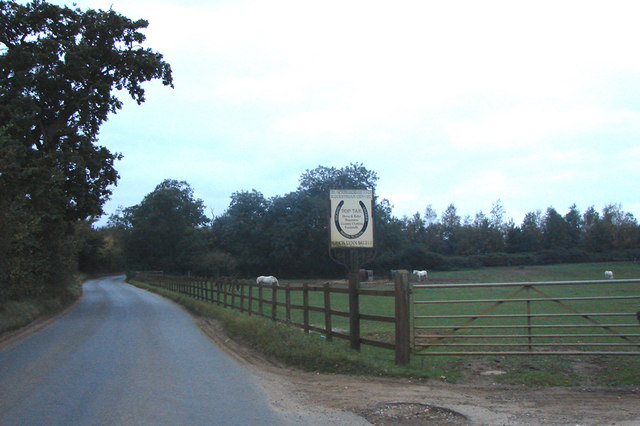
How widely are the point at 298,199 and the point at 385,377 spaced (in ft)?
200

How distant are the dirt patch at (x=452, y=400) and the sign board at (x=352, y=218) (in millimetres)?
4469

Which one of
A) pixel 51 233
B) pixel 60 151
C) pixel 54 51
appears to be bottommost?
pixel 51 233

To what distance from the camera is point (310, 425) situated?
240 inches

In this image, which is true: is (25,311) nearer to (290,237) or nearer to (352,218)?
(352,218)

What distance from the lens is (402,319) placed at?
353 inches

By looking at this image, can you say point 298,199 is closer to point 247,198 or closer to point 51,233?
point 247,198

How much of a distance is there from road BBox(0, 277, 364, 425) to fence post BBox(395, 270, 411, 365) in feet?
8.01

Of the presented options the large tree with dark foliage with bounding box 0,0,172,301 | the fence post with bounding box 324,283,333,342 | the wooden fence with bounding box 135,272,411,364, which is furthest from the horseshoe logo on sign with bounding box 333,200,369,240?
the large tree with dark foliage with bounding box 0,0,172,301

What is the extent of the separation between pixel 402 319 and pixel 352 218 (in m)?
4.22

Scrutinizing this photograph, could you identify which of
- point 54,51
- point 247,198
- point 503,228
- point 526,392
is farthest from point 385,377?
point 503,228

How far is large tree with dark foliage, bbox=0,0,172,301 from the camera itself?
2122 cm

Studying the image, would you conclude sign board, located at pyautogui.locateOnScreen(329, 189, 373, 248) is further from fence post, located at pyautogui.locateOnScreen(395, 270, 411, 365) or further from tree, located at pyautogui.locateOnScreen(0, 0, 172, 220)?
tree, located at pyautogui.locateOnScreen(0, 0, 172, 220)

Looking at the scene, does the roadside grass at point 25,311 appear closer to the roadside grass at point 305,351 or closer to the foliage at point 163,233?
the roadside grass at point 305,351

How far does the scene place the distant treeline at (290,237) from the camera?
218ft
